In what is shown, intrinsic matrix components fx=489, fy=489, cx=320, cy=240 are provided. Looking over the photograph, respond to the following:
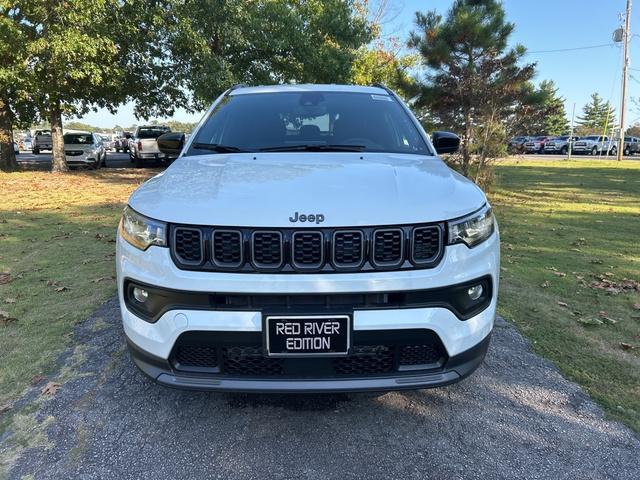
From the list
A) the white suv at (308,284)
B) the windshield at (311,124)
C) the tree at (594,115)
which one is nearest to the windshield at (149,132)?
the windshield at (311,124)

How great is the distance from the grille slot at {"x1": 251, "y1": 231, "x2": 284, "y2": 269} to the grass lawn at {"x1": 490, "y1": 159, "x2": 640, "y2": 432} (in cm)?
207

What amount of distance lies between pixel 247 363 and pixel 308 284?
0.48m

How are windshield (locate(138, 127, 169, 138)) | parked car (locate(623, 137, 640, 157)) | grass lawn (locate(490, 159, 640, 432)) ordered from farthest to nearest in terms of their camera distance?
parked car (locate(623, 137, 640, 157)), windshield (locate(138, 127, 169, 138)), grass lawn (locate(490, 159, 640, 432))

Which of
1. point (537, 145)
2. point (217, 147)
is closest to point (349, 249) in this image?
point (217, 147)

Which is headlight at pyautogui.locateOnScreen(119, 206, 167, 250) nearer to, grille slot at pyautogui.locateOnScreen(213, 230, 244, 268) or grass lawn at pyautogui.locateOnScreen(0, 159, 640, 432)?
grille slot at pyautogui.locateOnScreen(213, 230, 244, 268)

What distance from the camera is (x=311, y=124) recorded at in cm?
355

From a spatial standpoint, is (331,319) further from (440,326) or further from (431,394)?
(431,394)

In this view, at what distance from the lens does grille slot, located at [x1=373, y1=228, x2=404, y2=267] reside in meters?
2.17

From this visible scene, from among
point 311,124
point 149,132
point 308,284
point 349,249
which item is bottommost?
point 308,284

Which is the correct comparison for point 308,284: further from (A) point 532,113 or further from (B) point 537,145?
(B) point 537,145

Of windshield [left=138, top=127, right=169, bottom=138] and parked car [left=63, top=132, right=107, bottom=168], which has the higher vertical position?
windshield [left=138, top=127, right=169, bottom=138]

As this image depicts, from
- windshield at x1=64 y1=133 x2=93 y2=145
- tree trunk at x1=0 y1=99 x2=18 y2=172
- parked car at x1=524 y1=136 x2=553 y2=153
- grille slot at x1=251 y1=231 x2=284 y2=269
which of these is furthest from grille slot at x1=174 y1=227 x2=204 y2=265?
parked car at x1=524 y1=136 x2=553 y2=153

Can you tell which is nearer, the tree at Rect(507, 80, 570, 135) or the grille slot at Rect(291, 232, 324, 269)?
the grille slot at Rect(291, 232, 324, 269)

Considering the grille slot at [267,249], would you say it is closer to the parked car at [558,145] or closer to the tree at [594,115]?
the parked car at [558,145]
